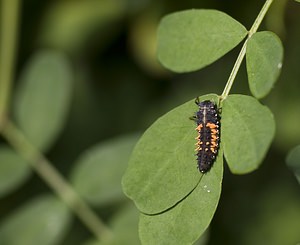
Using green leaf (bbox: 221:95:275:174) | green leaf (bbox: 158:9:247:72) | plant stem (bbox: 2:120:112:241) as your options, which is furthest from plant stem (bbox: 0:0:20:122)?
green leaf (bbox: 221:95:275:174)

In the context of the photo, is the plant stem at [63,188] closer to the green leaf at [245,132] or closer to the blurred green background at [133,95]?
the blurred green background at [133,95]

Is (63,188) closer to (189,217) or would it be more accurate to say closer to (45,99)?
(45,99)

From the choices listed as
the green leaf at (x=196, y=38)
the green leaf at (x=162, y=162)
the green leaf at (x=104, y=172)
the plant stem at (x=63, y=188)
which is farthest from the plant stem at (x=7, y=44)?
the green leaf at (x=162, y=162)

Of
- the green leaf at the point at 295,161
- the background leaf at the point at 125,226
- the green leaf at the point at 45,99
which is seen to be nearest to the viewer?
the green leaf at the point at 295,161

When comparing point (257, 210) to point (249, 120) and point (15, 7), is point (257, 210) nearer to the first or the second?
point (15, 7)

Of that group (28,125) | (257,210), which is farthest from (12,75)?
(257,210)
